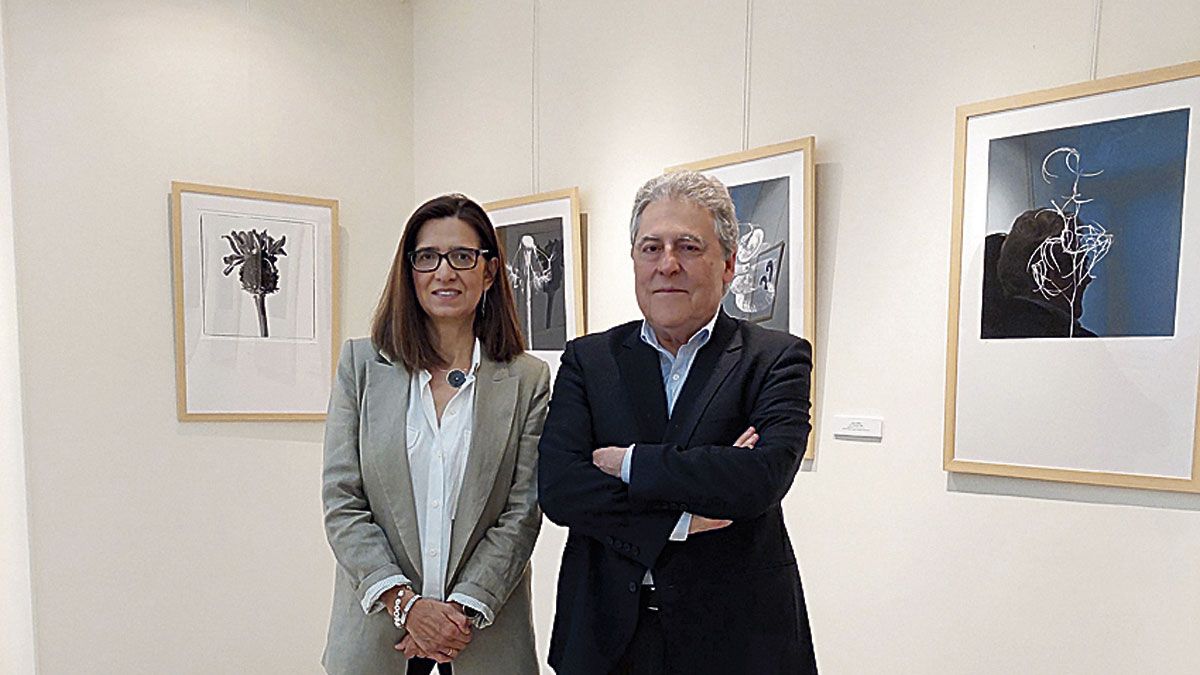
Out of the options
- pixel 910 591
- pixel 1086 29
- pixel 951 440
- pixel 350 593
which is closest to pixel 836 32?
pixel 1086 29

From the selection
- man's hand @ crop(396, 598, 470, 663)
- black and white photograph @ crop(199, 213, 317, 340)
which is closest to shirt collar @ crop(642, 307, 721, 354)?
man's hand @ crop(396, 598, 470, 663)

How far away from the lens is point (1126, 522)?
74.9 inches

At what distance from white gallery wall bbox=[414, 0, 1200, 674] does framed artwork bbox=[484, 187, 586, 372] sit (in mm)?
118

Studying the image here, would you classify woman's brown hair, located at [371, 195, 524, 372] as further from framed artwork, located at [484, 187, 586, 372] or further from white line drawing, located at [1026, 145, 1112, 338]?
white line drawing, located at [1026, 145, 1112, 338]

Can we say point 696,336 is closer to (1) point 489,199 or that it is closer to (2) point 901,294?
(2) point 901,294

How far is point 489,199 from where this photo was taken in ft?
12.1

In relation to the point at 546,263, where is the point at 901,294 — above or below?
below

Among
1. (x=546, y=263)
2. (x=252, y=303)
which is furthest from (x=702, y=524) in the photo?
(x=252, y=303)

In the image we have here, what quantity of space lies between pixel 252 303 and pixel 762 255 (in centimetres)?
212

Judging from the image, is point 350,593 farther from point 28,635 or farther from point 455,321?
point 28,635

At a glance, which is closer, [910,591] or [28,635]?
[910,591]

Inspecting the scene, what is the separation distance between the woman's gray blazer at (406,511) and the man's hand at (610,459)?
32 cm

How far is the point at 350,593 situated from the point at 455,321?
0.66 metres

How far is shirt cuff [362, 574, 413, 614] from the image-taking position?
6.22 ft
